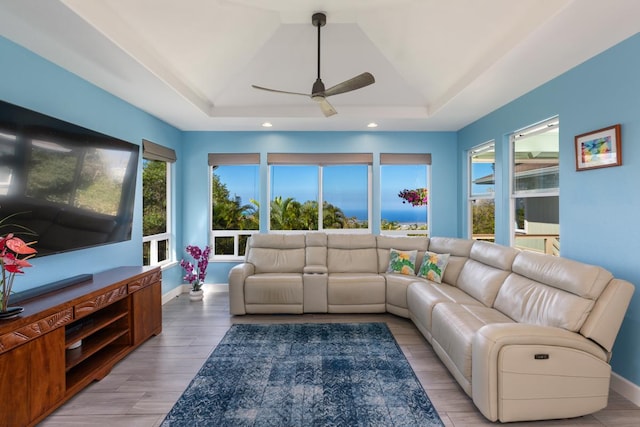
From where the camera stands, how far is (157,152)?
160 inches

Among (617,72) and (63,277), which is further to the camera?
(63,277)

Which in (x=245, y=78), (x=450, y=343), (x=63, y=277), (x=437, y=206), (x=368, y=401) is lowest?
(x=368, y=401)

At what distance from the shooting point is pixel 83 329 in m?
2.39

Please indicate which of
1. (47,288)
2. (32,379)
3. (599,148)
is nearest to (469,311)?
(599,148)

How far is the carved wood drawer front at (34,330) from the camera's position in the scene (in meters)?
1.67

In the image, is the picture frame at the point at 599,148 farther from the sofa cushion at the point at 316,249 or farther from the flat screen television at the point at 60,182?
the flat screen television at the point at 60,182

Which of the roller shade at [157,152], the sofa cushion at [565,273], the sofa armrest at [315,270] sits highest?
the roller shade at [157,152]

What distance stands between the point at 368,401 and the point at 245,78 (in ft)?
11.5

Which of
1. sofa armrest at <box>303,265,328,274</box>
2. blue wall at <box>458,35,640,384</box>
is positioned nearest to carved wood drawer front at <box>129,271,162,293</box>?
sofa armrest at <box>303,265,328,274</box>

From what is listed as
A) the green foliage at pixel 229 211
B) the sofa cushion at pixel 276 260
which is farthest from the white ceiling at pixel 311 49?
the sofa cushion at pixel 276 260

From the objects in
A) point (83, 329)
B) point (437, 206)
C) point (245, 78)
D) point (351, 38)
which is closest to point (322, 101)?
point (351, 38)

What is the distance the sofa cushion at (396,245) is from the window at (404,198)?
25.3 inches

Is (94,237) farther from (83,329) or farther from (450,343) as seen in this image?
(450,343)

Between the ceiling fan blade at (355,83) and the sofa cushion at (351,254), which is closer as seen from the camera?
the ceiling fan blade at (355,83)
